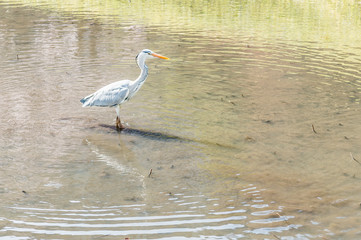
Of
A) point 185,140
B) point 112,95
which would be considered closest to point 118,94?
point 112,95

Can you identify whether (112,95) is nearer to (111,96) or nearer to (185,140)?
(111,96)

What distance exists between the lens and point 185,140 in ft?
26.3

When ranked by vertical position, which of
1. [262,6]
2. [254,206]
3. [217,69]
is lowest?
[254,206]

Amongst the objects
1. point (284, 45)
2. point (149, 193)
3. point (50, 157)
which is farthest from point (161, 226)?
point (284, 45)

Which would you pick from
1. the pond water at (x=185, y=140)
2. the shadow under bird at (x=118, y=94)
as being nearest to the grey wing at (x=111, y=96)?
the shadow under bird at (x=118, y=94)

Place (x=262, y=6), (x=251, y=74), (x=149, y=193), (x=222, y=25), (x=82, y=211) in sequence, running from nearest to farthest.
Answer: (x=82, y=211) < (x=149, y=193) < (x=251, y=74) < (x=222, y=25) < (x=262, y=6)

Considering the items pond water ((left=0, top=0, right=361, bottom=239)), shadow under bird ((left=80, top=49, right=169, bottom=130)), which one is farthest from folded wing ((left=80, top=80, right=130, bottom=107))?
pond water ((left=0, top=0, right=361, bottom=239))

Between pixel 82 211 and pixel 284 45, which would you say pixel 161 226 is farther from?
pixel 284 45

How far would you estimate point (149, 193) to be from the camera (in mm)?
6180

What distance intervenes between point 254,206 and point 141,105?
4.68 meters

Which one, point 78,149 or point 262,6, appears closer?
point 78,149

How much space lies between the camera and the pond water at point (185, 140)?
5.48 metres

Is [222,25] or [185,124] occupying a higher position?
[222,25]

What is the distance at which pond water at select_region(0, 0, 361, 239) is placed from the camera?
18.0ft
